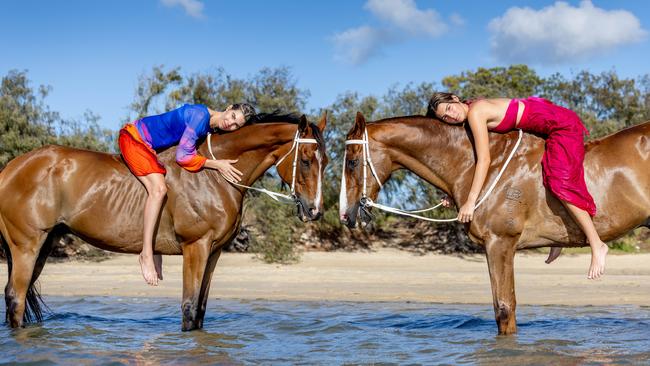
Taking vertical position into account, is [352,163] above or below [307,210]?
above

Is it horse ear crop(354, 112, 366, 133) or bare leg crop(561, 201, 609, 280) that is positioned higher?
horse ear crop(354, 112, 366, 133)

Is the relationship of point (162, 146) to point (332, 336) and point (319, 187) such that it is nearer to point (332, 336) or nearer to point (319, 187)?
point (319, 187)

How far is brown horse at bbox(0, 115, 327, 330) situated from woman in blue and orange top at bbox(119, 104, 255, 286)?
0.13m

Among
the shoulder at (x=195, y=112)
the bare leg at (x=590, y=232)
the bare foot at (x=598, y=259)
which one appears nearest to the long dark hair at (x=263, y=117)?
the shoulder at (x=195, y=112)

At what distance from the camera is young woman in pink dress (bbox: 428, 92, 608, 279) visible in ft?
20.2

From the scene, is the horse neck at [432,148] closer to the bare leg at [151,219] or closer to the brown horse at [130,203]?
the brown horse at [130,203]

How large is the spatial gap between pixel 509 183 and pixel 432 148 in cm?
75

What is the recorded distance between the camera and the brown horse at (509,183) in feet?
20.6

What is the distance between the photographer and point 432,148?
6.66 m

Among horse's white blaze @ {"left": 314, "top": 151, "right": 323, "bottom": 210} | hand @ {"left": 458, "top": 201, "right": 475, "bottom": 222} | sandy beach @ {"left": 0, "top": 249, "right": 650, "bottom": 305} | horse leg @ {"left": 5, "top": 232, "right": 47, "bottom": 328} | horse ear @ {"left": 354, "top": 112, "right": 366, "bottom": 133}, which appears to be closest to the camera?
hand @ {"left": 458, "top": 201, "right": 475, "bottom": 222}

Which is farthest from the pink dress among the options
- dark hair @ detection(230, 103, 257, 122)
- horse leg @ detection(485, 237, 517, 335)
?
dark hair @ detection(230, 103, 257, 122)

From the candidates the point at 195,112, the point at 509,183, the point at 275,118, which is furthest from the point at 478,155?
the point at 195,112

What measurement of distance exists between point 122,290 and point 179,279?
1344 mm

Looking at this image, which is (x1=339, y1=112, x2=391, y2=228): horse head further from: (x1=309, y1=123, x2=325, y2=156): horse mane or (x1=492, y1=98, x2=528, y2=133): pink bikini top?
(x1=492, y1=98, x2=528, y2=133): pink bikini top
